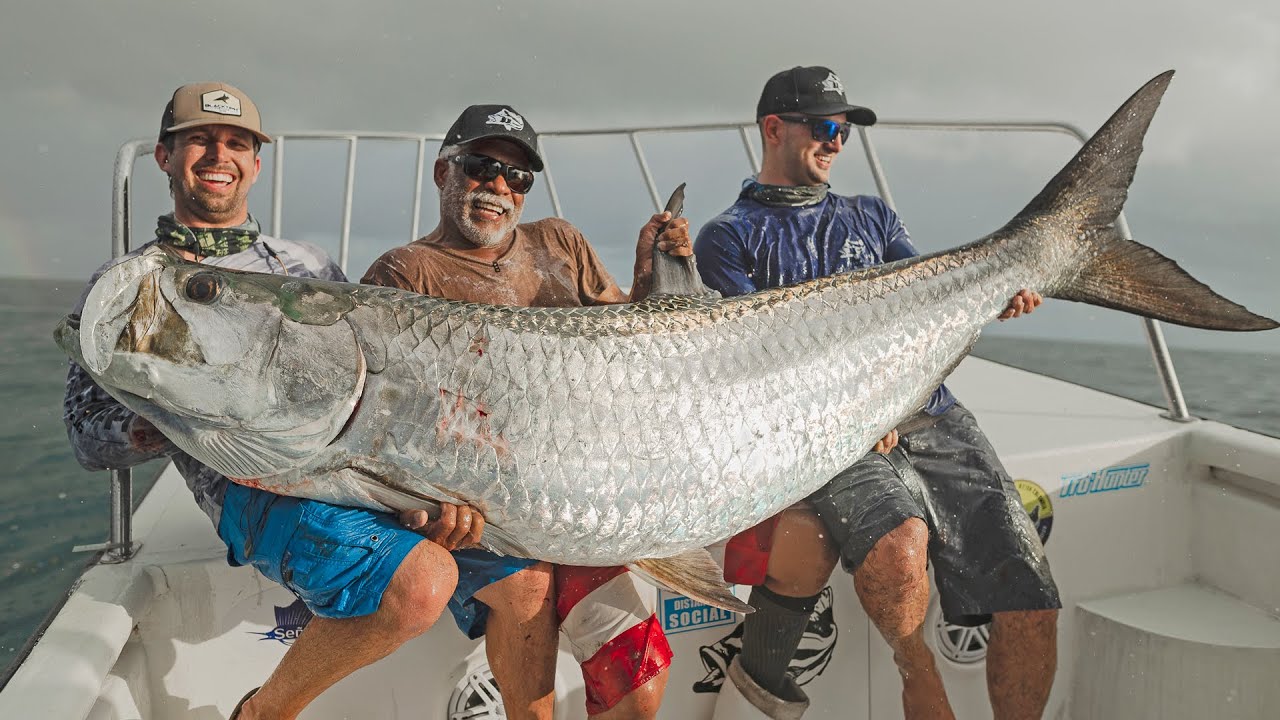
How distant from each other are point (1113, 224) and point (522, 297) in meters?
1.73

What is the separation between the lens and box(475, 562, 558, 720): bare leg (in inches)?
82.9

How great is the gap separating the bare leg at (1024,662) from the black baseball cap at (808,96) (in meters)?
1.74

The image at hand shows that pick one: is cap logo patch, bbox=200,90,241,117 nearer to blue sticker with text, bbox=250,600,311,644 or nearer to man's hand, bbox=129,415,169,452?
man's hand, bbox=129,415,169,452

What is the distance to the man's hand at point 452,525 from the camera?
1.79 meters

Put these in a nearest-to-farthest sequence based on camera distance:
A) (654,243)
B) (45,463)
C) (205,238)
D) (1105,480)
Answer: (654,243) < (205,238) < (1105,480) < (45,463)

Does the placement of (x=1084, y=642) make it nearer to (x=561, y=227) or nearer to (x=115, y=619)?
(x=561, y=227)

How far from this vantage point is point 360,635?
1944 mm

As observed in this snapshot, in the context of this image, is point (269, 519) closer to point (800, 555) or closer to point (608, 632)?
point (608, 632)

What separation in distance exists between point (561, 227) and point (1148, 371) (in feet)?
134

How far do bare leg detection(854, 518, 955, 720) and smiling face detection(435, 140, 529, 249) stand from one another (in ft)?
4.61

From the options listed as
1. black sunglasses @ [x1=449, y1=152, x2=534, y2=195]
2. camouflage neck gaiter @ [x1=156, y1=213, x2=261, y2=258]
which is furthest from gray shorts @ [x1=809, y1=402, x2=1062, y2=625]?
camouflage neck gaiter @ [x1=156, y1=213, x2=261, y2=258]

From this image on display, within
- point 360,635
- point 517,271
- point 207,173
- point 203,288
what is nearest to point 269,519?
point 360,635

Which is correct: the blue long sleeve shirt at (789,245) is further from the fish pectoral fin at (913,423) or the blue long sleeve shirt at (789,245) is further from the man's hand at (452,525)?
the man's hand at (452,525)

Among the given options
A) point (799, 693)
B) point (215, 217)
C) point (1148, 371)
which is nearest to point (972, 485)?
point (799, 693)
